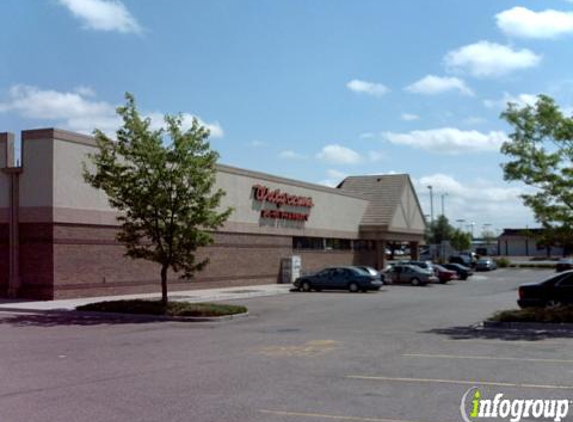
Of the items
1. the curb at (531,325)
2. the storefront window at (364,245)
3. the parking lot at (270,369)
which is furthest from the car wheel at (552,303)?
the storefront window at (364,245)

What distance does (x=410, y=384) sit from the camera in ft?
33.3

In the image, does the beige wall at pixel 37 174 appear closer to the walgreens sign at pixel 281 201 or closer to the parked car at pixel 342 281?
the parked car at pixel 342 281

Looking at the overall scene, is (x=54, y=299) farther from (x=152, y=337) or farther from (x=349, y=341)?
(x=349, y=341)

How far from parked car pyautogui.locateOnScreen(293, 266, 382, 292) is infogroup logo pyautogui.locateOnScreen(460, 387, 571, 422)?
28579 mm

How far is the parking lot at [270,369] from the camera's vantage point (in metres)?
8.62

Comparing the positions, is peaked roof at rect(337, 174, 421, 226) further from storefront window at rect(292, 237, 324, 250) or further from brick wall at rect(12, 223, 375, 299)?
brick wall at rect(12, 223, 375, 299)

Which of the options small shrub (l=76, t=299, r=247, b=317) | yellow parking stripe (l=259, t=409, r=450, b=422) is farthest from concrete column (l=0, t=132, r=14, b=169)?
yellow parking stripe (l=259, t=409, r=450, b=422)

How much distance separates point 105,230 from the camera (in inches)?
1192

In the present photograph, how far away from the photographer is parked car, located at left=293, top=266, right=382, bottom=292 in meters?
37.8

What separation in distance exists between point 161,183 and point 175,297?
8.55 meters

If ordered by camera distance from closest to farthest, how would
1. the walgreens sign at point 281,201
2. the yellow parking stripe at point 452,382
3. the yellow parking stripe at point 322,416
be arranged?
the yellow parking stripe at point 322,416 < the yellow parking stripe at point 452,382 < the walgreens sign at point 281,201

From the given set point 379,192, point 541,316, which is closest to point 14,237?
point 541,316

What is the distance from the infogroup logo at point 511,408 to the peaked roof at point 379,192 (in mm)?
47652

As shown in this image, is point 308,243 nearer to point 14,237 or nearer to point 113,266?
point 113,266
